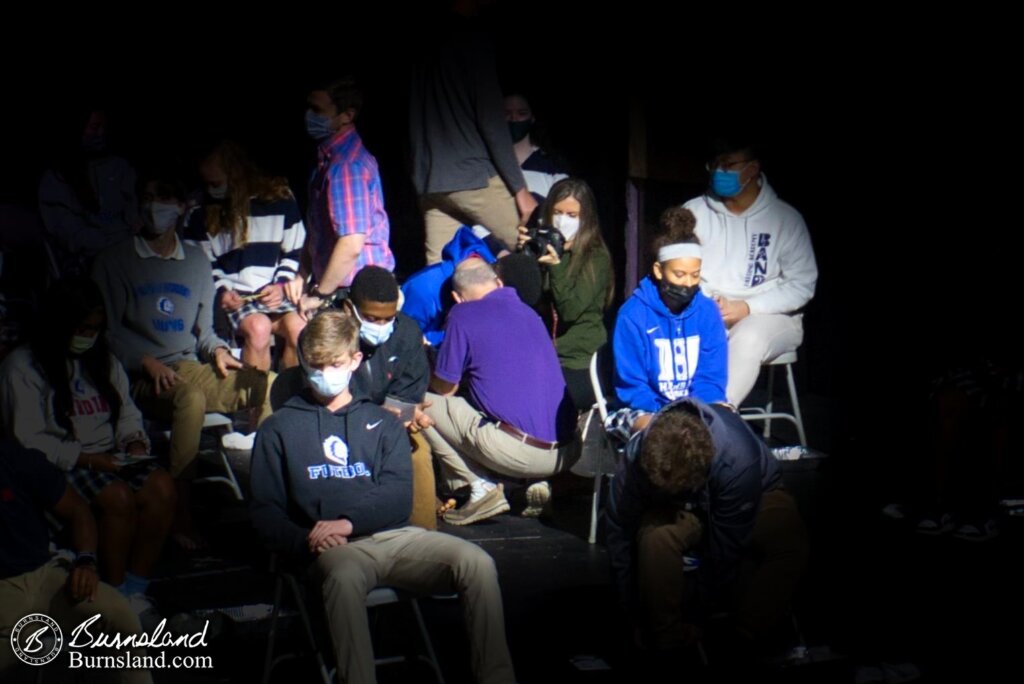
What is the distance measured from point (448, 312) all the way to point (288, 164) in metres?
1.56

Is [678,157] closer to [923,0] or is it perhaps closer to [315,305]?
[923,0]

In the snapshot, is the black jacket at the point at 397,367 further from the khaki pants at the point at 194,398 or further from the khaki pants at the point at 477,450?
the khaki pants at the point at 194,398

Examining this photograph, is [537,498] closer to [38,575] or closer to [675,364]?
[675,364]

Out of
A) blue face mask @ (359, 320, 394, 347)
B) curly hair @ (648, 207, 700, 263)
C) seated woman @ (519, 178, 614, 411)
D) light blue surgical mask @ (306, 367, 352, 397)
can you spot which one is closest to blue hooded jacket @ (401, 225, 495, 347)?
seated woman @ (519, 178, 614, 411)

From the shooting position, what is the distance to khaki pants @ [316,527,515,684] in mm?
4266

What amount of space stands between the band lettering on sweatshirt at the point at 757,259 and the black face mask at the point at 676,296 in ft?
3.26

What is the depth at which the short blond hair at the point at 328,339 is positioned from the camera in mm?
4703

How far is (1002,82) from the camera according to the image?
23.6 feet

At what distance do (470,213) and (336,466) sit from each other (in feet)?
8.18

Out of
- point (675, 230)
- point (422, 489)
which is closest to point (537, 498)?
point (422, 489)

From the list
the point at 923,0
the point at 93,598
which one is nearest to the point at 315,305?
the point at 93,598

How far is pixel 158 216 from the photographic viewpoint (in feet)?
20.0

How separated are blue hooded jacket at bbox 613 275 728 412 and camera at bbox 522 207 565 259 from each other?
852mm

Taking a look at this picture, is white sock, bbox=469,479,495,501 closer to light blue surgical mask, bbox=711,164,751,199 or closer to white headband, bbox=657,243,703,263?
white headband, bbox=657,243,703,263
